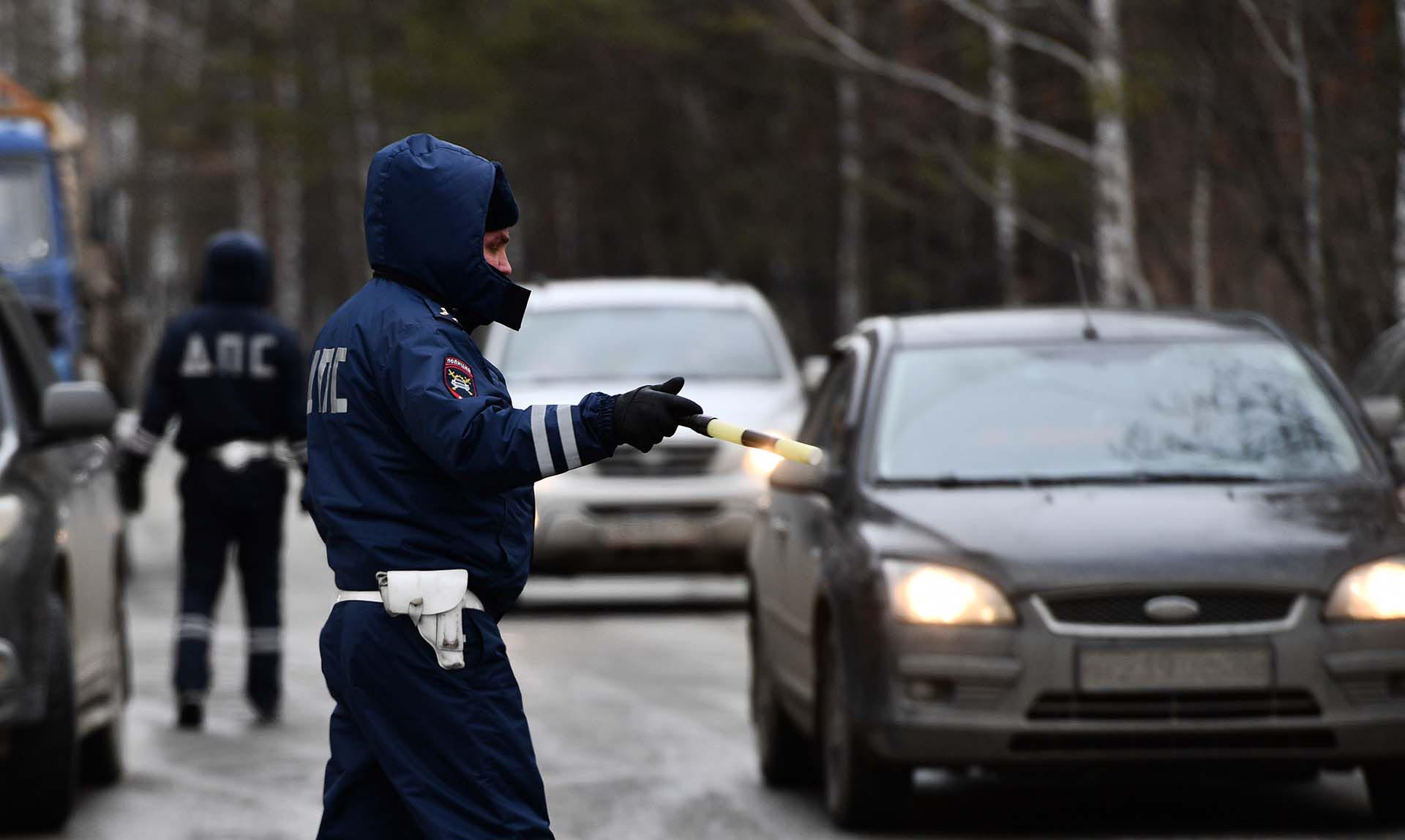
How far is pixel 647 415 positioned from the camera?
4961 mm

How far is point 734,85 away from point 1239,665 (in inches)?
1412

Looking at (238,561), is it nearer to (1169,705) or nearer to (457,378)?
(1169,705)

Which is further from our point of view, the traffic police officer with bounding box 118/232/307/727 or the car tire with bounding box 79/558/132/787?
the traffic police officer with bounding box 118/232/307/727

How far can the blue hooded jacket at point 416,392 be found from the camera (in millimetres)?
5047

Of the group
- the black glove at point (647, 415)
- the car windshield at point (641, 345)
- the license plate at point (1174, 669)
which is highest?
the black glove at point (647, 415)

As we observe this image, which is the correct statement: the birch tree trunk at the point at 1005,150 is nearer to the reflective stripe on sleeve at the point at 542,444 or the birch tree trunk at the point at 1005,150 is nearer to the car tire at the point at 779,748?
the car tire at the point at 779,748

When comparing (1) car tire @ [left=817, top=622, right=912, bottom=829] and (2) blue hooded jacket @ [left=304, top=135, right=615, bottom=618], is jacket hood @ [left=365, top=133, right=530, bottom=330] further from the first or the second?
(1) car tire @ [left=817, top=622, right=912, bottom=829]

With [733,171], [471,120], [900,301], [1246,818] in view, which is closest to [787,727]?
[1246,818]

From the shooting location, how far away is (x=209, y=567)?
472 inches

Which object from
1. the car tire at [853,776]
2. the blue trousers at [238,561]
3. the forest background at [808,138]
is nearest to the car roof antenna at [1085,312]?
the car tire at [853,776]

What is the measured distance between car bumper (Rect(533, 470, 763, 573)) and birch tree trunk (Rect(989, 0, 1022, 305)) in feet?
28.8

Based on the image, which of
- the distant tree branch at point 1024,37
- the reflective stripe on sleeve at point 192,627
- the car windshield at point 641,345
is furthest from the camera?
the distant tree branch at point 1024,37

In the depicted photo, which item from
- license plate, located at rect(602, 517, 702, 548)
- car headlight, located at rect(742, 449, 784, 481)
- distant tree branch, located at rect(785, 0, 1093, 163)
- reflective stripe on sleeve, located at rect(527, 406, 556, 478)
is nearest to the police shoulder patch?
reflective stripe on sleeve, located at rect(527, 406, 556, 478)

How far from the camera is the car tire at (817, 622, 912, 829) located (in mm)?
8570
